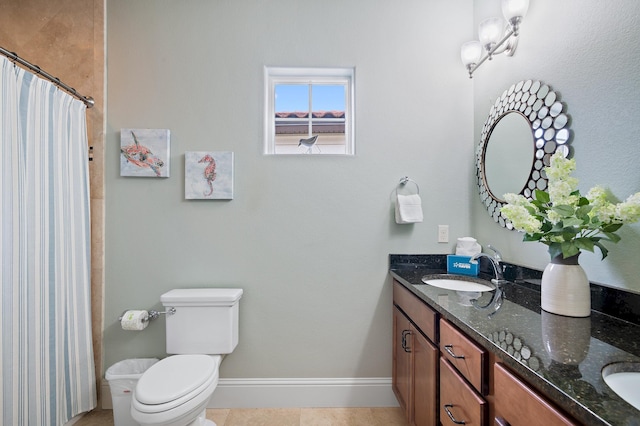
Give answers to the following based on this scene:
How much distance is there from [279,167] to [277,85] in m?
0.61

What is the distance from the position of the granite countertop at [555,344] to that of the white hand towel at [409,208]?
0.57 m

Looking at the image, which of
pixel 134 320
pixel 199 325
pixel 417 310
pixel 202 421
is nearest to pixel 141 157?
pixel 134 320

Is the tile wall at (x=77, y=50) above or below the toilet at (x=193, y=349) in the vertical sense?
above

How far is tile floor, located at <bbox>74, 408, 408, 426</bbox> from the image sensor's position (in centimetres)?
168

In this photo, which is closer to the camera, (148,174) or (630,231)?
(630,231)

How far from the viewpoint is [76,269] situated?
5.30ft

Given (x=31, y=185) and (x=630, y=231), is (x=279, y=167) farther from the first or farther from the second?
(x=630, y=231)

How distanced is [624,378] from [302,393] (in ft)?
5.31

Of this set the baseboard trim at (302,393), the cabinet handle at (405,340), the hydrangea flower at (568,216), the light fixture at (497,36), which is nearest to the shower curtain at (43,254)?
the baseboard trim at (302,393)

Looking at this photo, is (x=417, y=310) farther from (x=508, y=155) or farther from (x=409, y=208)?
(x=508, y=155)

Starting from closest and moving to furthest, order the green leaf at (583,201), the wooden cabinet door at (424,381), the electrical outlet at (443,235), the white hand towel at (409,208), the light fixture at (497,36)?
the green leaf at (583,201) < the wooden cabinet door at (424,381) < the light fixture at (497,36) < the white hand towel at (409,208) < the electrical outlet at (443,235)

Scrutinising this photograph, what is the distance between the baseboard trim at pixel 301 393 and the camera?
182 centimetres

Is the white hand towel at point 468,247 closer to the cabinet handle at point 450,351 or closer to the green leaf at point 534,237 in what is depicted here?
the green leaf at point 534,237

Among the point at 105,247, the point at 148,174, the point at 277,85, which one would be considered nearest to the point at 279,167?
the point at 277,85
